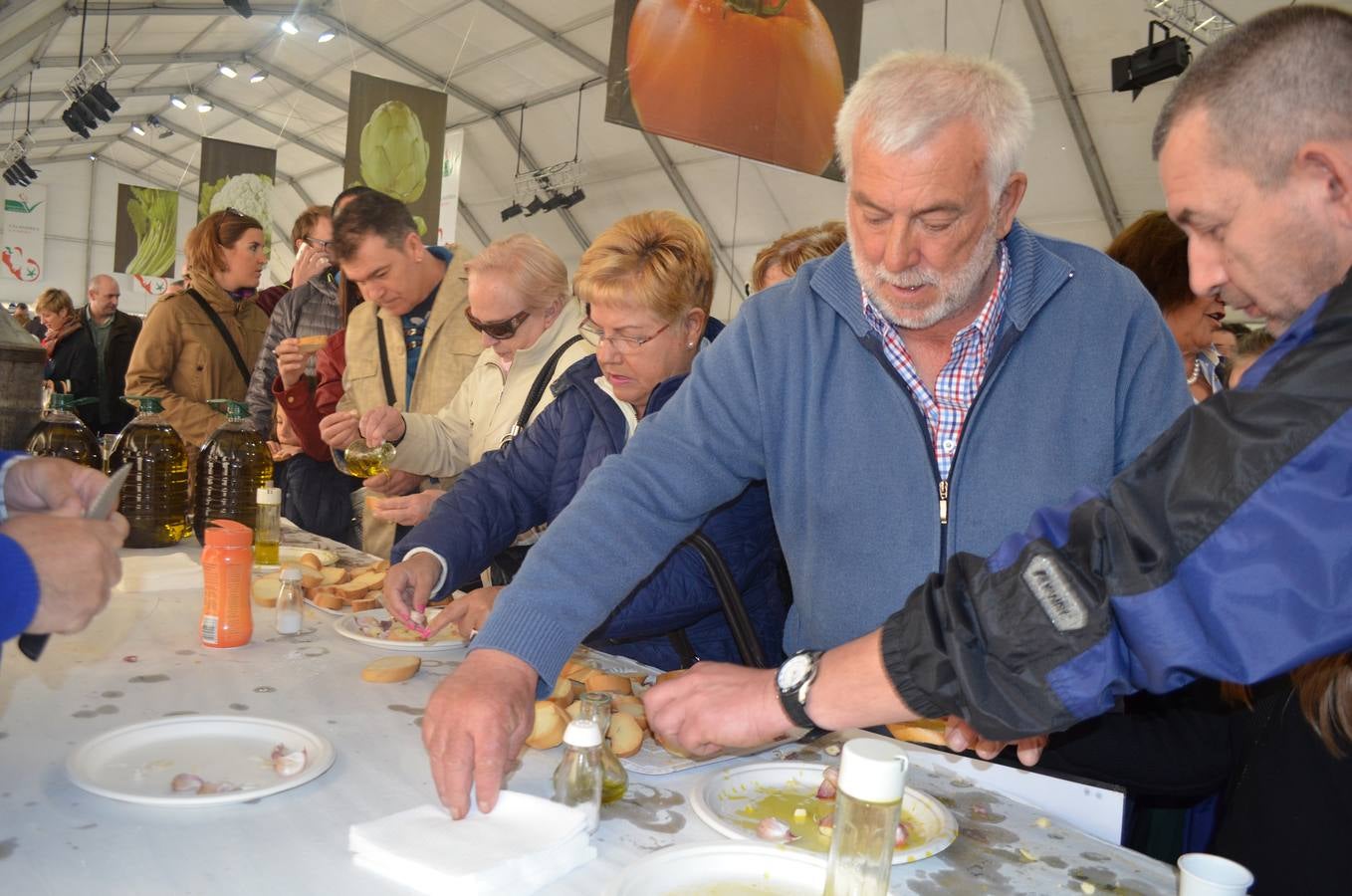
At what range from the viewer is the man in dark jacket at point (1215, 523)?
881mm

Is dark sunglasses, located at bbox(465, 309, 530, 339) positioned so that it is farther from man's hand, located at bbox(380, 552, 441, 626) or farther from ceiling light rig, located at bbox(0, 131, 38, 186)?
ceiling light rig, located at bbox(0, 131, 38, 186)

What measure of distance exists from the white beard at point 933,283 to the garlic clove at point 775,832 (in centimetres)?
88

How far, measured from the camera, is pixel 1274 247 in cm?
106

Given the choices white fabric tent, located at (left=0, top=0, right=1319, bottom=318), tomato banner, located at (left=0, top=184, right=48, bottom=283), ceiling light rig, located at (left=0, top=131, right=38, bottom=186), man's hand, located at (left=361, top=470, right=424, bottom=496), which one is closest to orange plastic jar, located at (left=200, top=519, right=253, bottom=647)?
man's hand, located at (left=361, top=470, right=424, bottom=496)

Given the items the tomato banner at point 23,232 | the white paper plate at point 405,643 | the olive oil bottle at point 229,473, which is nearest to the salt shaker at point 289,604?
the white paper plate at point 405,643

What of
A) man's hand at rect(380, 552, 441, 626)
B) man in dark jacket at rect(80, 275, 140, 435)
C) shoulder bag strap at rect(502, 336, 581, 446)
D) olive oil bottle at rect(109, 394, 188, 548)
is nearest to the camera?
man's hand at rect(380, 552, 441, 626)

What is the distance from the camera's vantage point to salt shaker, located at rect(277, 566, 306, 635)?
6.19 ft

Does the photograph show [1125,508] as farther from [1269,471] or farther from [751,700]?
[751,700]

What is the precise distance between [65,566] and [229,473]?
1.53 m

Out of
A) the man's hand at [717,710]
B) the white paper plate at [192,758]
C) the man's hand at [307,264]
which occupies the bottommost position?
the white paper plate at [192,758]

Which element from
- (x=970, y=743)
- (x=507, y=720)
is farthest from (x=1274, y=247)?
(x=507, y=720)

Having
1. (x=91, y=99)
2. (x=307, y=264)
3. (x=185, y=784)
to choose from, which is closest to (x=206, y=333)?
(x=307, y=264)

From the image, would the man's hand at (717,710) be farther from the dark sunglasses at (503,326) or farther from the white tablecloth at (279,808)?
the dark sunglasses at (503,326)

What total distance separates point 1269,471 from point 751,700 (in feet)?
2.10
